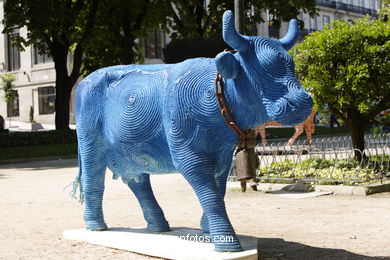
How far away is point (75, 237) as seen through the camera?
242 inches

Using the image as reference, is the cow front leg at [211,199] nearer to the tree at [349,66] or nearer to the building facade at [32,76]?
the tree at [349,66]

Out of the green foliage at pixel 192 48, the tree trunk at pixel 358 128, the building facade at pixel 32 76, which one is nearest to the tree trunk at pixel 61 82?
the green foliage at pixel 192 48

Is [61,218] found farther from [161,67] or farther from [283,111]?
[283,111]

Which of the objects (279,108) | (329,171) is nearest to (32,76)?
(329,171)

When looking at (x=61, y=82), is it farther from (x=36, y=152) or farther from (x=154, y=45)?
(x=154, y=45)

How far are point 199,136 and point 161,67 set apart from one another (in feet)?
3.36

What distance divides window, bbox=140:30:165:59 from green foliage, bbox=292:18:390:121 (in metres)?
35.8

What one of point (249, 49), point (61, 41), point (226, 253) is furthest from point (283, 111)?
A: point (61, 41)

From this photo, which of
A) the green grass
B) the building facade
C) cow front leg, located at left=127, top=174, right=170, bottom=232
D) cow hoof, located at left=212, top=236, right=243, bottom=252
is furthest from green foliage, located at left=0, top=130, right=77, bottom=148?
cow hoof, located at left=212, top=236, right=243, bottom=252

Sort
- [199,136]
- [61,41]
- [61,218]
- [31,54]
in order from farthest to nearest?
[31,54], [61,41], [61,218], [199,136]

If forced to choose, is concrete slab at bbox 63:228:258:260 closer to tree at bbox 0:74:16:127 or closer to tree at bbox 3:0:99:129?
tree at bbox 3:0:99:129

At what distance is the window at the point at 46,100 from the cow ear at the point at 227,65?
4388 cm

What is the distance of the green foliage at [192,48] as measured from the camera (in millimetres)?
23656

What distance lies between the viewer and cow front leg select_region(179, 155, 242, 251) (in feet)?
15.7
